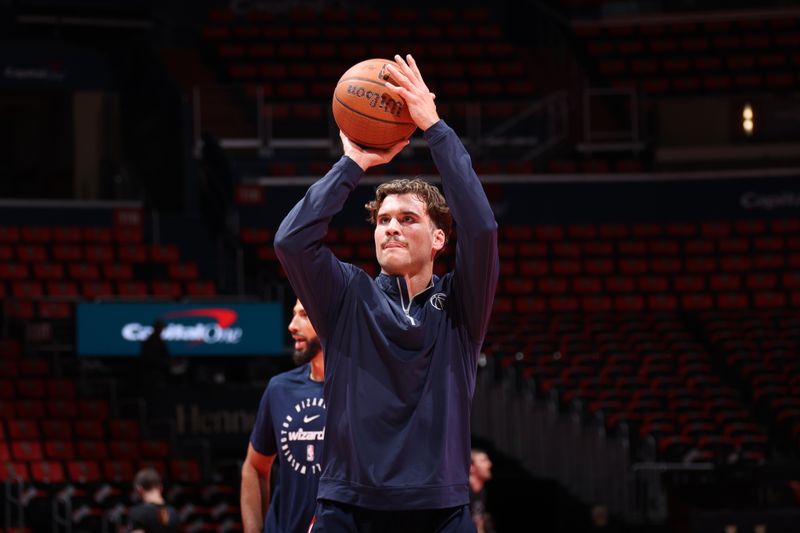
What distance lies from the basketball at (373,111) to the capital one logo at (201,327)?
38.3ft

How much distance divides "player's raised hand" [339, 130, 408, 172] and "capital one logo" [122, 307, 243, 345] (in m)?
11.7

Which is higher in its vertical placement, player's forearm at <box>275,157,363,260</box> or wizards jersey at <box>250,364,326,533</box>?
player's forearm at <box>275,157,363,260</box>

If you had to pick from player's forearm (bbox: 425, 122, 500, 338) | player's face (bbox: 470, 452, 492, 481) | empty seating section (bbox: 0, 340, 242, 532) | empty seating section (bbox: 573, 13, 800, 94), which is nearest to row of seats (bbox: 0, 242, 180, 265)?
empty seating section (bbox: 0, 340, 242, 532)

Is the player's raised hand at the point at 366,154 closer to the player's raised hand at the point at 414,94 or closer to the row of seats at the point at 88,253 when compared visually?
the player's raised hand at the point at 414,94

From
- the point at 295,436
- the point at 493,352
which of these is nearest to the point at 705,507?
the point at 493,352

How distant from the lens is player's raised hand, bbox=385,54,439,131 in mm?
3561

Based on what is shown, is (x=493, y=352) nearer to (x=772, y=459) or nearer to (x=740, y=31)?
(x=772, y=459)

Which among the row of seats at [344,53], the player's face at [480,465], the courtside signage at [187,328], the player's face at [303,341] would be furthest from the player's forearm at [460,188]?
the row of seats at [344,53]

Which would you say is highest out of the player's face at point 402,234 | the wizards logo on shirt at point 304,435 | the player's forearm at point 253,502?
the player's face at point 402,234

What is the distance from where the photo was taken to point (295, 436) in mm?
4957

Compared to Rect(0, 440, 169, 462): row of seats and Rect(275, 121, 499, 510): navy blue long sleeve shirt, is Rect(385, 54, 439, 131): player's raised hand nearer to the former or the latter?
Rect(275, 121, 499, 510): navy blue long sleeve shirt

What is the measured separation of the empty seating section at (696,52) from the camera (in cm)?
2097

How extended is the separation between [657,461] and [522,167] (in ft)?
23.2

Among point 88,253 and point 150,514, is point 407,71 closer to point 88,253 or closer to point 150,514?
point 150,514
